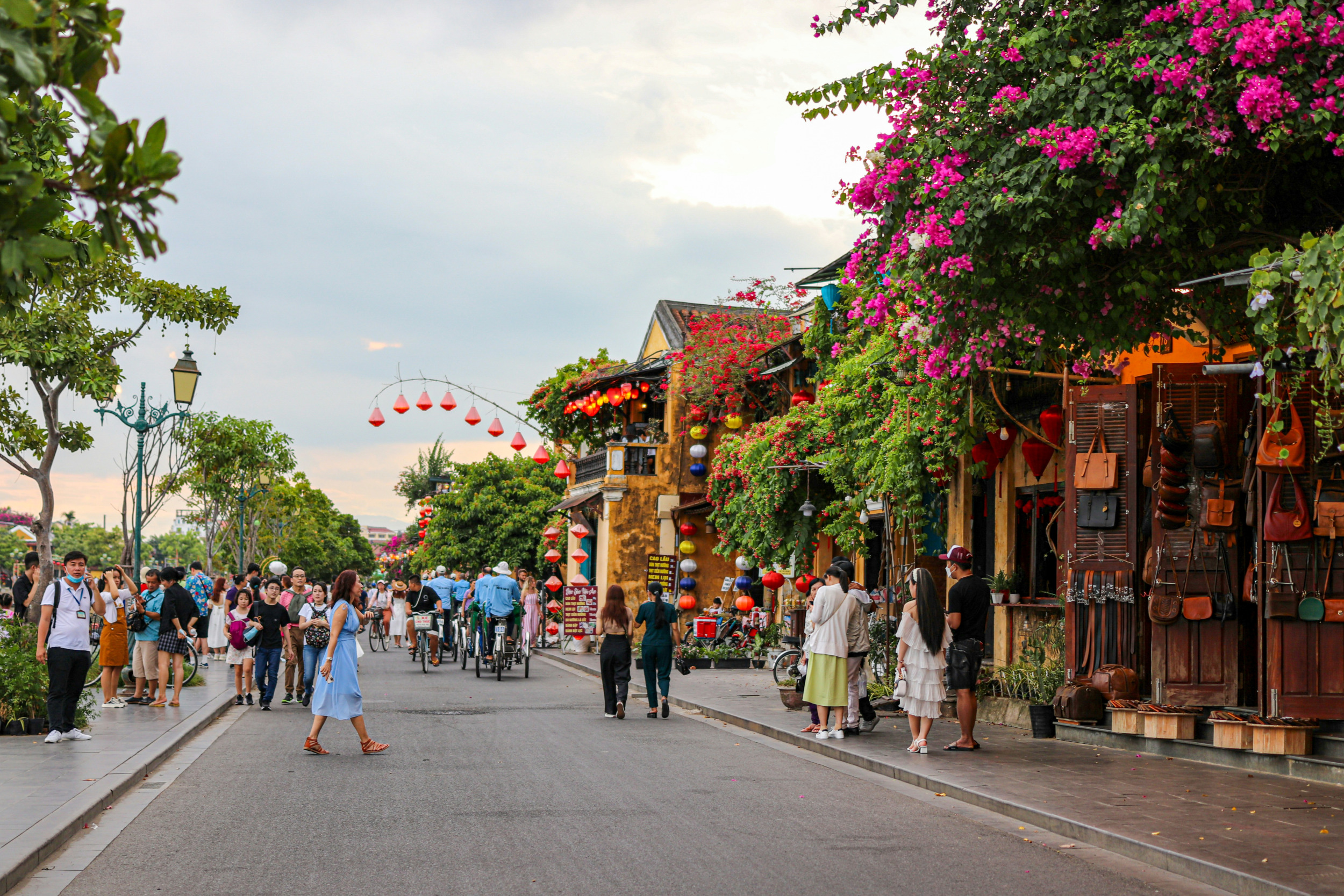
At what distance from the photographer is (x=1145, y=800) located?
30.5 ft

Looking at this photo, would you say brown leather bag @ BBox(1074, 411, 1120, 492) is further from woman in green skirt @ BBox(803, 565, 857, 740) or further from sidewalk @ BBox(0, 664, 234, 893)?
sidewalk @ BBox(0, 664, 234, 893)

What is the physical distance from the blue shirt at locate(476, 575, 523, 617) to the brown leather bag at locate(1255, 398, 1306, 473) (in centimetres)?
1475

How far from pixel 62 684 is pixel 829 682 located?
7812mm

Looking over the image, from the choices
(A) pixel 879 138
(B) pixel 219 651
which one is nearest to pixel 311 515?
(B) pixel 219 651

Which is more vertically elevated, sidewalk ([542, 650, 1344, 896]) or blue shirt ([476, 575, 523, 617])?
blue shirt ([476, 575, 523, 617])

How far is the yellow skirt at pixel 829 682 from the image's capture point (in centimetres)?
1350

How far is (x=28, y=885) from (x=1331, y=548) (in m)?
10.4

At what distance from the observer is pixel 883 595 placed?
20734 millimetres

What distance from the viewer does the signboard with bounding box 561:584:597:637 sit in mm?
33969

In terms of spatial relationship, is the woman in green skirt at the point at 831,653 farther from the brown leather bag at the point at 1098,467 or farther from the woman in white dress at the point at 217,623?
the woman in white dress at the point at 217,623

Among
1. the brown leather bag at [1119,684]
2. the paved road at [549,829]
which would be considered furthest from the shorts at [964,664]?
the paved road at [549,829]

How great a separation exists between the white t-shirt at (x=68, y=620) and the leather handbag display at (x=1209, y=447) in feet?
36.7

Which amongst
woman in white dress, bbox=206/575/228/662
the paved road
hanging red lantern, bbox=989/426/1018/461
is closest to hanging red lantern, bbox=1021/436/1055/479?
hanging red lantern, bbox=989/426/1018/461

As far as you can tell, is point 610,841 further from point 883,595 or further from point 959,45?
point 883,595
